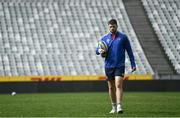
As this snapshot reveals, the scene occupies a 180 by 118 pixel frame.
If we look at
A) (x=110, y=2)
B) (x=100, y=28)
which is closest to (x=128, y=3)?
(x=110, y=2)

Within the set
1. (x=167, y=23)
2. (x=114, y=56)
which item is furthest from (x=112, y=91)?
(x=167, y=23)

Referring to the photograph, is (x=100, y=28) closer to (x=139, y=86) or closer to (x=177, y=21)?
(x=177, y=21)

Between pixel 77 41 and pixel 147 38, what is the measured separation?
474cm

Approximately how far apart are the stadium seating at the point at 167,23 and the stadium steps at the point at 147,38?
0.32 m

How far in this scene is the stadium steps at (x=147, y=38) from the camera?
3538 cm

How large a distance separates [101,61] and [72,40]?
2631 millimetres

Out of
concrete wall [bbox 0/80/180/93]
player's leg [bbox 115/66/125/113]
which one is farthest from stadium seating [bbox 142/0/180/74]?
player's leg [bbox 115/66/125/113]

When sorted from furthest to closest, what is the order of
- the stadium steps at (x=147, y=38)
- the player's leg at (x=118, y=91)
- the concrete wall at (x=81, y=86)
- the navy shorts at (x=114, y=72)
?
the stadium steps at (x=147, y=38)
the concrete wall at (x=81, y=86)
the navy shorts at (x=114, y=72)
the player's leg at (x=118, y=91)

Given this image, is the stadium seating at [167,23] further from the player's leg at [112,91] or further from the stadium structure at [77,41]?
the player's leg at [112,91]

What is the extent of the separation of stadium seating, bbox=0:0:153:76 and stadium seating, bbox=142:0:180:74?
5.66ft

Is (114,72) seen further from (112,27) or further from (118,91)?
(112,27)

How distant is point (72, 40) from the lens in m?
36.2

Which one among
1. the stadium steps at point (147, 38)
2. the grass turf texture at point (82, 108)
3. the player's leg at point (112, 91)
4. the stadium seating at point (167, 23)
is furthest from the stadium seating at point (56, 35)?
the player's leg at point (112, 91)

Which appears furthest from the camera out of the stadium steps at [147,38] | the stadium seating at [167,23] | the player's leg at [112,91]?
the stadium seating at [167,23]
